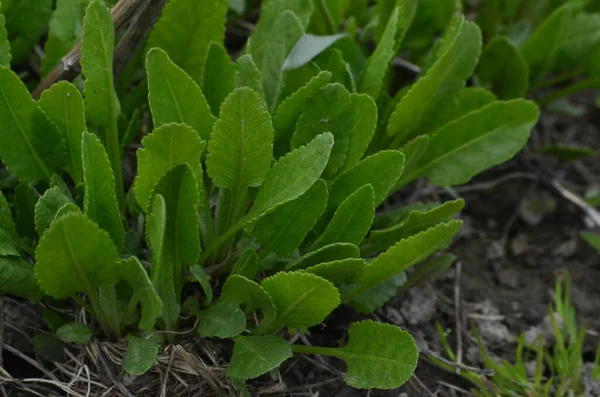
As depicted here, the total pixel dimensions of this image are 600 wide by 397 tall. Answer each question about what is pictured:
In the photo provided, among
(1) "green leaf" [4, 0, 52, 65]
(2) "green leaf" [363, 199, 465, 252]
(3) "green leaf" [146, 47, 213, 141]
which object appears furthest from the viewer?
(1) "green leaf" [4, 0, 52, 65]

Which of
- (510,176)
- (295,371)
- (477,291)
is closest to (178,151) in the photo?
(295,371)

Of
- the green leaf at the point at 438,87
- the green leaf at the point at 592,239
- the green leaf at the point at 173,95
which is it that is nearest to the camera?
the green leaf at the point at 173,95

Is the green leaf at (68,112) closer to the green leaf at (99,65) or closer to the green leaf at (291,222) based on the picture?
the green leaf at (99,65)

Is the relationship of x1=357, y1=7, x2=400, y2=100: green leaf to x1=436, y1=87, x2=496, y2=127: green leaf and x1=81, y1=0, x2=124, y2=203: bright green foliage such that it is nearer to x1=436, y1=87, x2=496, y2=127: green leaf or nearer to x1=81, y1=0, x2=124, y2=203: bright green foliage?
x1=436, y1=87, x2=496, y2=127: green leaf

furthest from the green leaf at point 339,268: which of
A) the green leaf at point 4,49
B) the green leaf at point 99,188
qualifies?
the green leaf at point 4,49

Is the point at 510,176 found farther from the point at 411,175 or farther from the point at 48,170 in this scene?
the point at 48,170

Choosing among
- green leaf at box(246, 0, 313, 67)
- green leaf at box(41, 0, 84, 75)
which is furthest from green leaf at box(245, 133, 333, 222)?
green leaf at box(41, 0, 84, 75)

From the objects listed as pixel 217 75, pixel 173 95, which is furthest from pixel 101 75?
pixel 217 75

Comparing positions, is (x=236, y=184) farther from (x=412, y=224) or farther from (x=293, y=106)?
(x=412, y=224)
